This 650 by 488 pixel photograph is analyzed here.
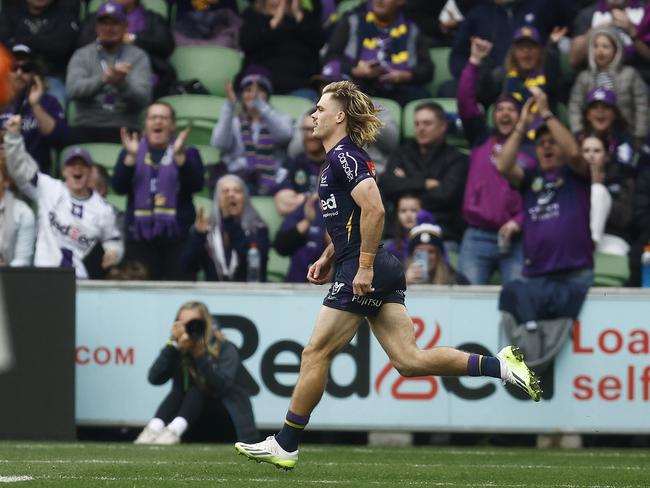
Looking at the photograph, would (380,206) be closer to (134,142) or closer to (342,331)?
(342,331)

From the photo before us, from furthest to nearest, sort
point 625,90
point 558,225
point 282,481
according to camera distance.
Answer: point 625,90 → point 558,225 → point 282,481

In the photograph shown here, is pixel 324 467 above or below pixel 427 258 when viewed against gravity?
below

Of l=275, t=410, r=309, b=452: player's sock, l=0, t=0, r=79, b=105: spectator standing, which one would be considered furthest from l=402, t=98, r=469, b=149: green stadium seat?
l=275, t=410, r=309, b=452: player's sock

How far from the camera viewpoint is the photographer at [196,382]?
11883 mm

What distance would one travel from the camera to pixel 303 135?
14094mm

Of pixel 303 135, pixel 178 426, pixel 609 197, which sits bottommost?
pixel 178 426

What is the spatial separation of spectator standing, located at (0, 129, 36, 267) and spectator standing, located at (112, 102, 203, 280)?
88 centimetres

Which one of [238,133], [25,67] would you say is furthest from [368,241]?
[25,67]

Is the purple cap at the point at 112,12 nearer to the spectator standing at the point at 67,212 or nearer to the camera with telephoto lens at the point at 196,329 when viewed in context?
the spectator standing at the point at 67,212

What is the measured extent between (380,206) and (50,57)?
8.44 meters

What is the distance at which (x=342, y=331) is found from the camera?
8.28 metres

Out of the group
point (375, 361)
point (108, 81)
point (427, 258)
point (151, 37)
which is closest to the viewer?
point (375, 361)

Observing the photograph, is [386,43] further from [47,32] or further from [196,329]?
[196,329]

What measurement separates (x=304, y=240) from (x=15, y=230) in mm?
2630
